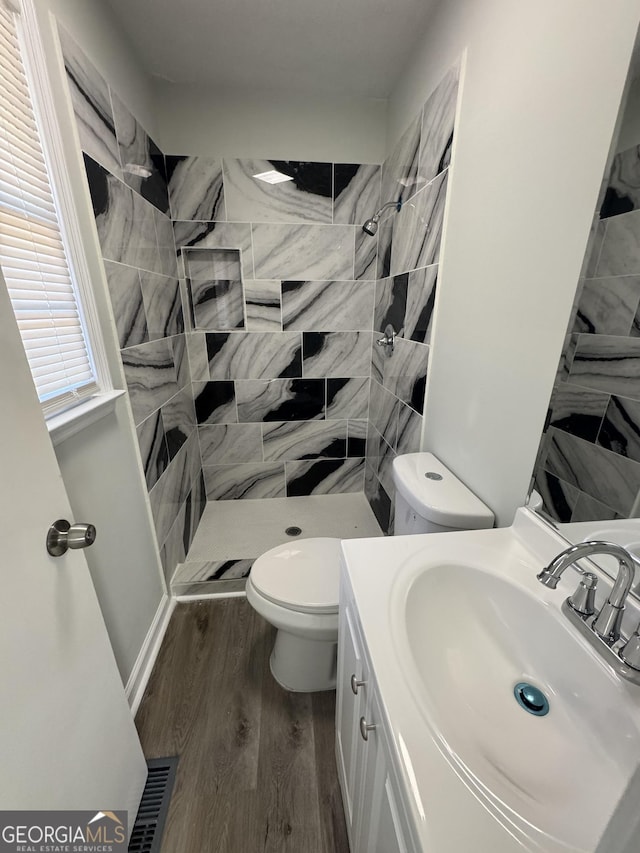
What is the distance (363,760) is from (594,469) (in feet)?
2.56

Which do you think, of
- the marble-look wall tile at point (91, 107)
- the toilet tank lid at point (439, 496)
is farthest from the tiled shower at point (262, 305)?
the toilet tank lid at point (439, 496)

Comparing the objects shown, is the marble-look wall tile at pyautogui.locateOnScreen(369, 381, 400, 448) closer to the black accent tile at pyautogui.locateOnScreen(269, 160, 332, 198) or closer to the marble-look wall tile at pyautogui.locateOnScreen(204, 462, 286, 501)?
the marble-look wall tile at pyautogui.locateOnScreen(204, 462, 286, 501)

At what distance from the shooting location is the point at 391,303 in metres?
1.81

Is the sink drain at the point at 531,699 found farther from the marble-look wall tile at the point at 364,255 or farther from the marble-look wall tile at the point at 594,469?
the marble-look wall tile at the point at 364,255

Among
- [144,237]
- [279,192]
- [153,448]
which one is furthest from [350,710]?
[279,192]

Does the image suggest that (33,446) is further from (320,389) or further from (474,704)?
(320,389)

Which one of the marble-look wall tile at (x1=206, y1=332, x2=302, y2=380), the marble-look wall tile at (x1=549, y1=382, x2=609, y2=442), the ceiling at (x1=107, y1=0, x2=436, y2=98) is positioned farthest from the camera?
the marble-look wall tile at (x1=206, y1=332, x2=302, y2=380)

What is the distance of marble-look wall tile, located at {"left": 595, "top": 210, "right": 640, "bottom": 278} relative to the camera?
627 mm

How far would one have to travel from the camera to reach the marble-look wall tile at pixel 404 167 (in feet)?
4.78

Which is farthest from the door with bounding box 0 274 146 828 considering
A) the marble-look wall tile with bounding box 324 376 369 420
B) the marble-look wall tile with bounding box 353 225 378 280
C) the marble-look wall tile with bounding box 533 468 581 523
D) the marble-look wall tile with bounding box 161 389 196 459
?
the marble-look wall tile with bounding box 353 225 378 280

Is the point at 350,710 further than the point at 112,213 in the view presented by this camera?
No

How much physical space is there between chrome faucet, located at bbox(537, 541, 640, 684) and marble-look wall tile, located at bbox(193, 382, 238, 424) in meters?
1.93

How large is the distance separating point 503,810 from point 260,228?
7.39ft

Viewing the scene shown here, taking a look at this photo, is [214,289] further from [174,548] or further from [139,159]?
[174,548]
